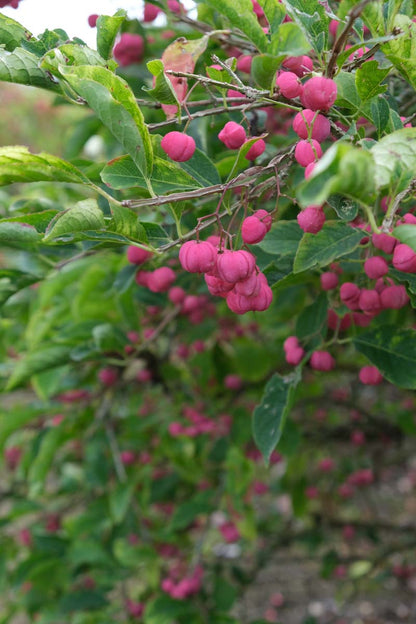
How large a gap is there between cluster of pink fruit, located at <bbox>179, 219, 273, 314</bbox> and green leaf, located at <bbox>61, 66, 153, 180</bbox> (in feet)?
0.48

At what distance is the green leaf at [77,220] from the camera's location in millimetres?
643

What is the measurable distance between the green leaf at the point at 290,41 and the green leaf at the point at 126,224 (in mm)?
258

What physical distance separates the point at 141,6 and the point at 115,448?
1237 mm

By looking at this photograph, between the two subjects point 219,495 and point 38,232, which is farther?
point 219,495

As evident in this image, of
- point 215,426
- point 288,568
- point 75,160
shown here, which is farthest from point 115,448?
point 288,568


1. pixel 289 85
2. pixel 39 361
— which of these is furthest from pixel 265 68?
pixel 39 361

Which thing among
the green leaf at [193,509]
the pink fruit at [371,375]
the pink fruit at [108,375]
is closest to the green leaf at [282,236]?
the pink fruit at [371,375]

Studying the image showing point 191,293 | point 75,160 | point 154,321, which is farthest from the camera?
point 154,321

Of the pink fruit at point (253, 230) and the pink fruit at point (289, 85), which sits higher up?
the pink fruit at point (289, 85)

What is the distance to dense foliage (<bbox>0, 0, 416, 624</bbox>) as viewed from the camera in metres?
0.69

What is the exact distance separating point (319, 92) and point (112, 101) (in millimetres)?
239

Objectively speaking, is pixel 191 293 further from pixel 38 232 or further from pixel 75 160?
pixel 38 232

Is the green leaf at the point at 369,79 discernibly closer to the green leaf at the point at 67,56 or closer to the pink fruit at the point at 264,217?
the pink fruit at the point at 264,217

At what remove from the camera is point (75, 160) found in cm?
110
